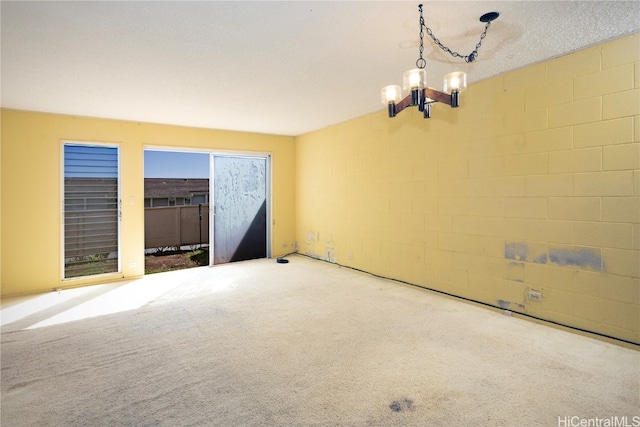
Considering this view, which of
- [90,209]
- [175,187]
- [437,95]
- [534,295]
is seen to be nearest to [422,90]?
[437,95]

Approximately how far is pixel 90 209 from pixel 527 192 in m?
5.69

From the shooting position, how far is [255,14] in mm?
2264

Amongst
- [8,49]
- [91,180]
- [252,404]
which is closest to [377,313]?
[252,404]

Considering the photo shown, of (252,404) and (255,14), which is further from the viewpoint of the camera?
(255,14)

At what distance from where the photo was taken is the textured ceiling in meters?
2.22

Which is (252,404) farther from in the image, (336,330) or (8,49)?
(8,49)

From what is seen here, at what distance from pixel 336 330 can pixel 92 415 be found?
73.4 inches

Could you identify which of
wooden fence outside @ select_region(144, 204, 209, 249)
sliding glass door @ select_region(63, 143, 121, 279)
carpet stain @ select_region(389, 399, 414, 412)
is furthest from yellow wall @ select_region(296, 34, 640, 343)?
wooden fence outside @ select_region(144, 204, 209, 249)

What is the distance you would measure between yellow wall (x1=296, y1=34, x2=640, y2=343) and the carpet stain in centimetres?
199

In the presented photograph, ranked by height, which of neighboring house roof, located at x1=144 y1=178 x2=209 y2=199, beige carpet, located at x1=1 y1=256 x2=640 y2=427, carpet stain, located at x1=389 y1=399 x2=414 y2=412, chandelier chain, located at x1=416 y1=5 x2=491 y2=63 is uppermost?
chandelier chain, located at x1=416 y1=5 x2=491 y2=63

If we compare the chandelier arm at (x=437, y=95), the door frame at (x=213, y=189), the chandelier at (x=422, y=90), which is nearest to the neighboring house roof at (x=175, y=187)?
the door frame at (x=213, y=189)

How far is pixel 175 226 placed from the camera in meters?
8.20

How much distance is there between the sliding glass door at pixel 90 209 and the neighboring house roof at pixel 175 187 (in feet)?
11.2

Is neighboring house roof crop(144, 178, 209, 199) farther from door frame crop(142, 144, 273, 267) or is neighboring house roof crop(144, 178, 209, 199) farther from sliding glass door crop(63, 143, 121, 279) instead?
sliding glass door crop(63, 143, 121, 279)
